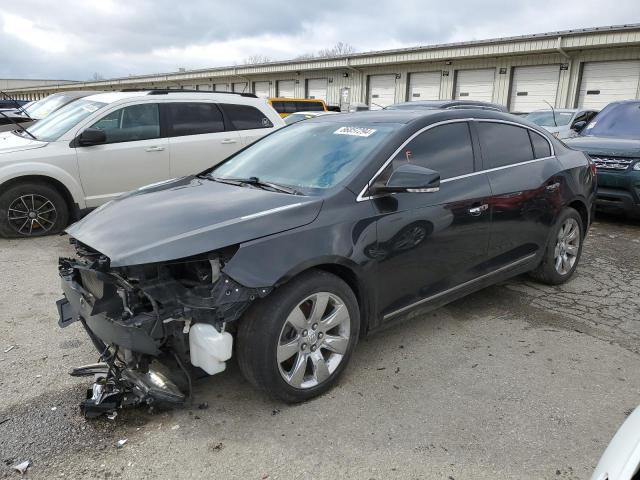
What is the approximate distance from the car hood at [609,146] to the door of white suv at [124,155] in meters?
6.18

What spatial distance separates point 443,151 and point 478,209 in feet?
1.65

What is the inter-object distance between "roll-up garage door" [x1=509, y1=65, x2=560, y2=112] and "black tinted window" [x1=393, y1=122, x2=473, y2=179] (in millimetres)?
18517

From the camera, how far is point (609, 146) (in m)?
7.43

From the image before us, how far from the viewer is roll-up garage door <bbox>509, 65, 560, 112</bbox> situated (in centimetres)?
2020

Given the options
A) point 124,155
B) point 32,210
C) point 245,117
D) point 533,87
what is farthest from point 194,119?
point 533,87

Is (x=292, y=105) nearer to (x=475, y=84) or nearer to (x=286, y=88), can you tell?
(x=475, y=84)

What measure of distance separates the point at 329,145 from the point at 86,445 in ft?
7.82

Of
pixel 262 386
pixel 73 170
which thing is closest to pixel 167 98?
pixel 73 170

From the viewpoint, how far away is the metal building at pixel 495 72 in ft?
60.1

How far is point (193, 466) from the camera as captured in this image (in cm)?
247

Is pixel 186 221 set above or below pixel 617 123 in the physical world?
below

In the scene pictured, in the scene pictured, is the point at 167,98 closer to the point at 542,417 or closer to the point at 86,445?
the point at 86,445

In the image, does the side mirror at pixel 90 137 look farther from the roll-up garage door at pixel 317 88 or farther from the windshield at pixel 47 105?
the roll-up garage door at pixel 317 88

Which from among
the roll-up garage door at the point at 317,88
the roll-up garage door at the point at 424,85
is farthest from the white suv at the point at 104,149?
the roll-up garage door at the point at 317,88
